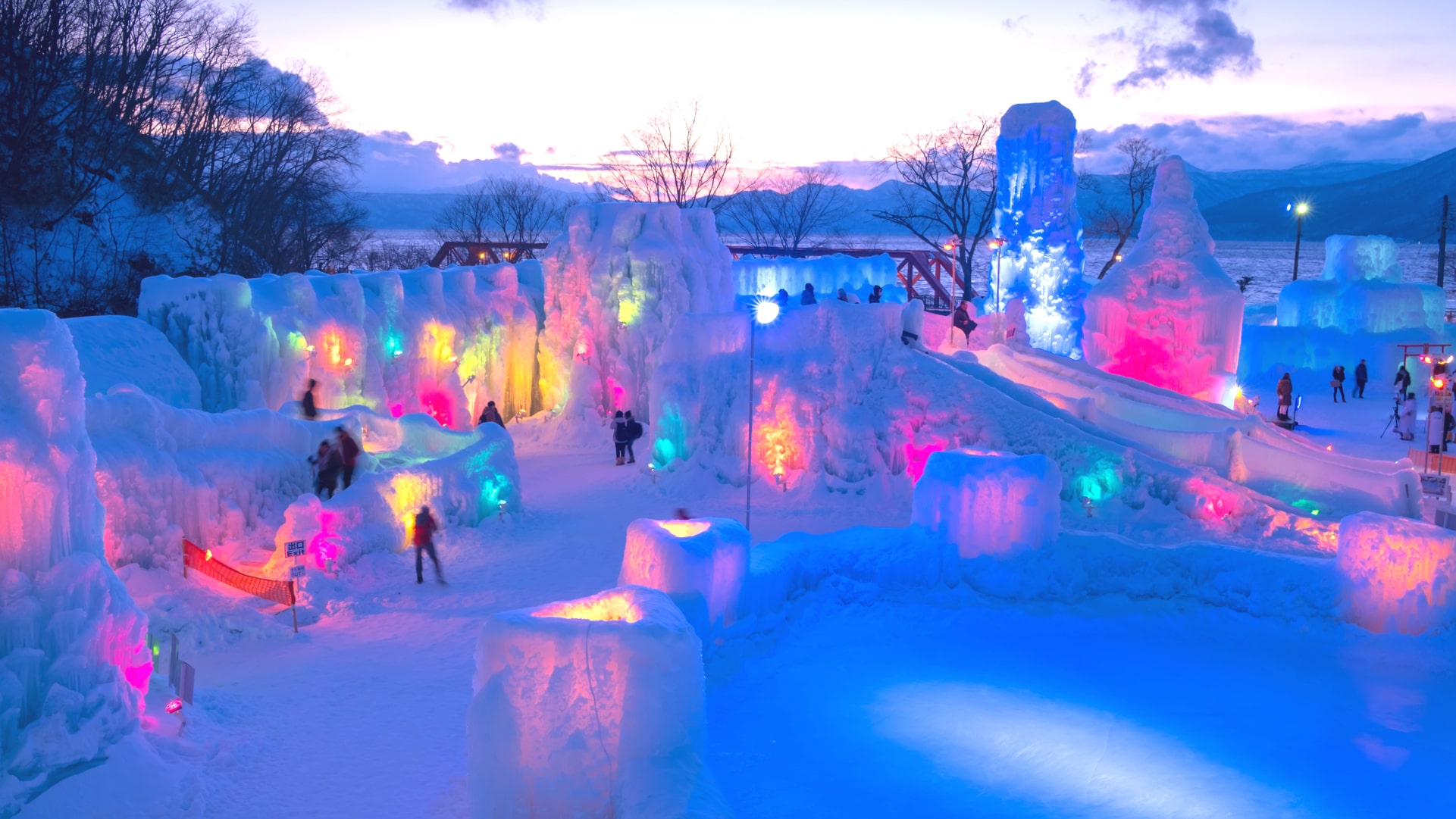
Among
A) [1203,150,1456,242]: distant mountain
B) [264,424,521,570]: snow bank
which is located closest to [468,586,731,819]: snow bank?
[264,424,521,570]: snow bank

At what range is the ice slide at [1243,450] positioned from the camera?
1442 centimetres

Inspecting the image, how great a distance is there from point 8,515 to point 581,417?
15.5 m

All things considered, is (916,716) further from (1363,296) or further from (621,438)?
(1363,296)

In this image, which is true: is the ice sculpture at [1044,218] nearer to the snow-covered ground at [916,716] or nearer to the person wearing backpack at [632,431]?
the person wearing backpack at [632,431]

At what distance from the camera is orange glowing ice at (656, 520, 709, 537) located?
389 inches

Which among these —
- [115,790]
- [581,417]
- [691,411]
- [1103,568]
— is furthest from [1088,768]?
[581,417]

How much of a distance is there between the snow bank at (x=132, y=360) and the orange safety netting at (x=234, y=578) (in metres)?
4.45

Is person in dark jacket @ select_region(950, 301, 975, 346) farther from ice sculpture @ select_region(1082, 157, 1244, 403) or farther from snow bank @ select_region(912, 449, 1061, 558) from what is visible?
snow bank @ select_region(912, 449, 1061, 558)

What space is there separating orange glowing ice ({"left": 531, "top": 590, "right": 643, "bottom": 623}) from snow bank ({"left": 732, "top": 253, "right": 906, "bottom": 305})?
21.5m

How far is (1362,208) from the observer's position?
4456 inches

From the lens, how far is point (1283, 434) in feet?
56.4

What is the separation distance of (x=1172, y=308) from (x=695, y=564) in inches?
699

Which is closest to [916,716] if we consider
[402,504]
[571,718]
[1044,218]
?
[571,718]

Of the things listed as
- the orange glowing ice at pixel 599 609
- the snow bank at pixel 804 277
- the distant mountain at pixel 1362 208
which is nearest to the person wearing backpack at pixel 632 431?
the snow bank at pixel 804 277
